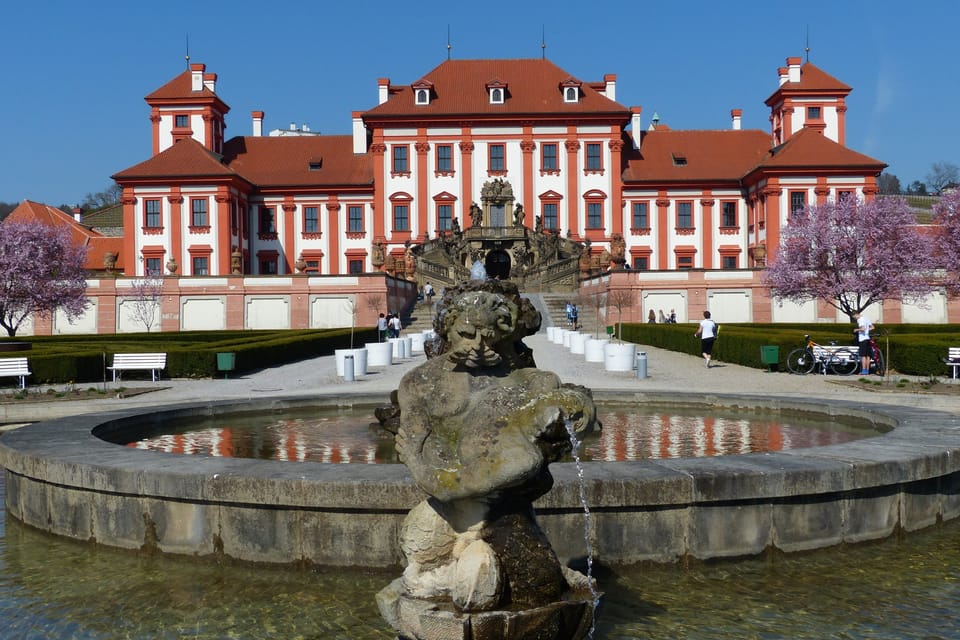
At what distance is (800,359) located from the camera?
745 inches

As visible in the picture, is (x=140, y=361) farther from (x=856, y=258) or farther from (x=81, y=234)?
(x=81, y=234)

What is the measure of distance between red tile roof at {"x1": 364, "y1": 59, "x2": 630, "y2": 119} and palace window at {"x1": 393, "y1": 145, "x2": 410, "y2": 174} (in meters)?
2.20

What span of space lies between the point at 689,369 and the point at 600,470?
16045mm

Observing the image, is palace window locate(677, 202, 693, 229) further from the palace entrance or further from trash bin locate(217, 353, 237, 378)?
trash bin locate(217, 353, 237, 378)

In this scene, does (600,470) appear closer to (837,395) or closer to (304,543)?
(304,543)

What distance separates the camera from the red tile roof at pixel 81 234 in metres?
63.9

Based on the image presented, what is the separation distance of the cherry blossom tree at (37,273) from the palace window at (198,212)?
567 inches

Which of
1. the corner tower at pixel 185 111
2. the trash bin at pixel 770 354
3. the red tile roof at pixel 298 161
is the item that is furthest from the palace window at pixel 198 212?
the trash bin at pixel 770 354

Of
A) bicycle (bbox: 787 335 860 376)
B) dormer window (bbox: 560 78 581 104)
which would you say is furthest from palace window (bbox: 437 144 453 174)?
bicycle (bbox: 787 335 860 376)

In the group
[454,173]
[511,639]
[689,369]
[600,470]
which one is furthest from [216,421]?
[454,173]

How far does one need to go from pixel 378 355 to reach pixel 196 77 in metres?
41.6

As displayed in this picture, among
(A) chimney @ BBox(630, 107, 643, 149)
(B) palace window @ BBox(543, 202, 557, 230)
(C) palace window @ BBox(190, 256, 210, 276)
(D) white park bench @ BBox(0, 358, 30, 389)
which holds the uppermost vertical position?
(A) chimney @ BBox(630, 107, 643, 149)

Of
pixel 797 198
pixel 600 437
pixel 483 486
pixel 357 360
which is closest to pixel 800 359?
pixel 357 360

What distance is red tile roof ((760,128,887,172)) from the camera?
162 ft
